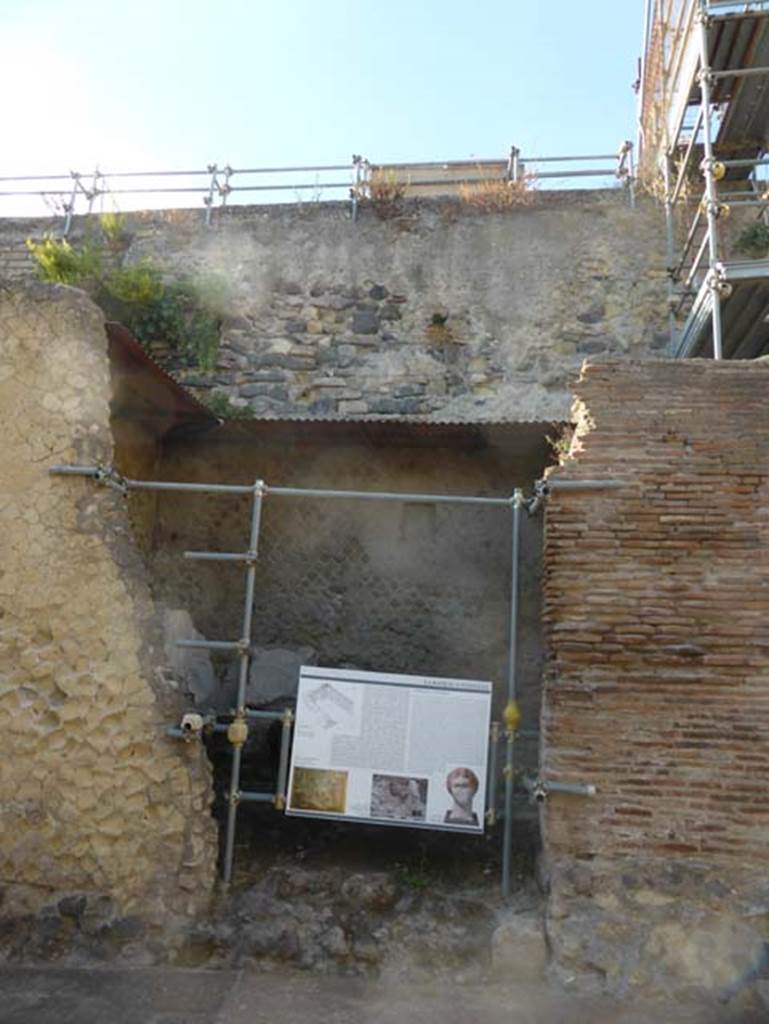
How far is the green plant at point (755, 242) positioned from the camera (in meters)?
8.55

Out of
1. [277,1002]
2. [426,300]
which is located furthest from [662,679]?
[426,300]

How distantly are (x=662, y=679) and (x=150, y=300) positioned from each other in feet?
20.7

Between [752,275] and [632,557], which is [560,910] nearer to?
[632,557]

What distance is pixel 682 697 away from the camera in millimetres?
4867

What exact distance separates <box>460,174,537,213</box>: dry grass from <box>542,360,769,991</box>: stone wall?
4626mm

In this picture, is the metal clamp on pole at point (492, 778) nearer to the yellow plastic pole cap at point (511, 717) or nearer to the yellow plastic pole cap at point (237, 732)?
the yellow plastic pole cap at point (511, 717)

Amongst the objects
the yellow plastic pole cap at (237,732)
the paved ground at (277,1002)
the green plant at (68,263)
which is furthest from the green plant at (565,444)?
the green plant at (68,263)

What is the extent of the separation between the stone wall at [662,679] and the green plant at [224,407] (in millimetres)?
3922

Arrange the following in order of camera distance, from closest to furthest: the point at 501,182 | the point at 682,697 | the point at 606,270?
the point at 682,697, the point at 606,270, the point at 501,182

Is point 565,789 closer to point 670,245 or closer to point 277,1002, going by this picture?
point 277,1002

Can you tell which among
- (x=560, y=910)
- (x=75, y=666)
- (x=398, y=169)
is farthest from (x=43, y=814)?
(x=398, y=169)

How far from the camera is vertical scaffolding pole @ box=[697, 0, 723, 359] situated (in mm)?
6699

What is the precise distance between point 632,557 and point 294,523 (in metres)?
3.43

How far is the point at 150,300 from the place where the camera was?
29.4 feet
